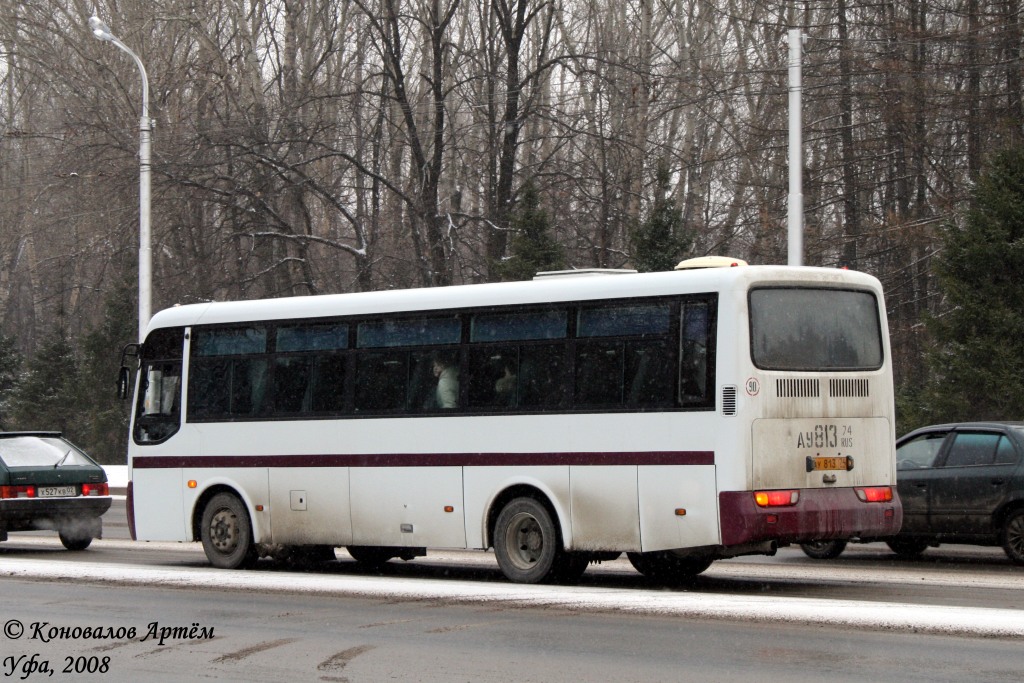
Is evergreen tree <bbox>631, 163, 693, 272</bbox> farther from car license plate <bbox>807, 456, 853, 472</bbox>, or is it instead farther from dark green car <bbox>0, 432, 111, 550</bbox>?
car license plate <bbox>807, 456, 853, 472</bbox>

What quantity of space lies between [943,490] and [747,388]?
440 cm

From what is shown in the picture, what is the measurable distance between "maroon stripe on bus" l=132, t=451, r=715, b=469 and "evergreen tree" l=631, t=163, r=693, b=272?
45.1 feet

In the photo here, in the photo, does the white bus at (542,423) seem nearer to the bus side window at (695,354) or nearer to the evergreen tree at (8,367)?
the bus side window at (695,354)

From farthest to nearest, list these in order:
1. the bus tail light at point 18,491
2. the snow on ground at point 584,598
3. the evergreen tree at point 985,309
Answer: the evergreen tree at point 985,309
the bus tail light at point 18,491
the snow on ground at point 584,598

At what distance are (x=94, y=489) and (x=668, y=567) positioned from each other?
314 inches

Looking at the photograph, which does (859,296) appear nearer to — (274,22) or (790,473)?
(790,473)

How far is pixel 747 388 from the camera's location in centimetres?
1273

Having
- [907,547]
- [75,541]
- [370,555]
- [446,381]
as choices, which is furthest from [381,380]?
[907,547]

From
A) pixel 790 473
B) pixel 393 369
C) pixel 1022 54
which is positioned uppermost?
pixel 1022 54

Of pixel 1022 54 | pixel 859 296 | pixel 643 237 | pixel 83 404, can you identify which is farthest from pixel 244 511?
pixel 83 404

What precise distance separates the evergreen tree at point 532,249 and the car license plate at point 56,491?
14.0 meters

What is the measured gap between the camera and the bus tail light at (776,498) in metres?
12.6

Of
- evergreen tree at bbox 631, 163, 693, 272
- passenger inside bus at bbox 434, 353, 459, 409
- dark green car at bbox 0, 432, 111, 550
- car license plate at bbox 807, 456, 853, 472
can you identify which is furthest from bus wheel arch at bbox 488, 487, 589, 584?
evergreen tree at bbox 631, 163, 693, 272

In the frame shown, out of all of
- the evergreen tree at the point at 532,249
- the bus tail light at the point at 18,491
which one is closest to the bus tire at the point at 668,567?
the bus tail light at the point at 18,491
